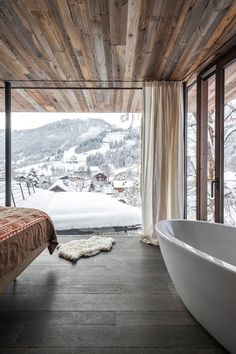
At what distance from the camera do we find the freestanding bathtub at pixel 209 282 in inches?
49.1

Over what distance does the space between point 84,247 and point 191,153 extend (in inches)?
81.9

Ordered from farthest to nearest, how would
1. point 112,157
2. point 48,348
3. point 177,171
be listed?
point 112,157
point 177,171
point 48,348

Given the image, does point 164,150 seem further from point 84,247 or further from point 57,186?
point 57,186

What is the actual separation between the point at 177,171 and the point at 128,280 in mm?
1720

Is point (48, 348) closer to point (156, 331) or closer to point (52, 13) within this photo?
point (156, 331)

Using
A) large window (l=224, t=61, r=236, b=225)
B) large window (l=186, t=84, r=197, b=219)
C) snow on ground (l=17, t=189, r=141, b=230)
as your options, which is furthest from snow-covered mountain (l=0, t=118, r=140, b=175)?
large window (l=224, t=61, r=236, b=225)

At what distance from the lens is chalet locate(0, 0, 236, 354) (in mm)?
1483

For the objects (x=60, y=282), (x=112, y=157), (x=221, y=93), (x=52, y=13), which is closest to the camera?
(x=52, y=13)

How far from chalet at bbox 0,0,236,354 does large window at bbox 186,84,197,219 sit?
2 centimetres

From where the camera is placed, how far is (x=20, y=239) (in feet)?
5.65

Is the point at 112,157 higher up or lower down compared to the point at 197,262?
higher up

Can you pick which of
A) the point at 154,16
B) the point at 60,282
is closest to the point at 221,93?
the point at 154,16

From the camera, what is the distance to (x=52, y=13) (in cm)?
184

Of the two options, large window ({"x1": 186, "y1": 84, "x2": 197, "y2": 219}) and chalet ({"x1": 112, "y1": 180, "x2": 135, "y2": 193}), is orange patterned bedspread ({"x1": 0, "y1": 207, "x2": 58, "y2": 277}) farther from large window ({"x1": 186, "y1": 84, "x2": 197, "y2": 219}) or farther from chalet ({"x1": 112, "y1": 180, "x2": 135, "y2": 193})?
large window ({"x1": 186, "y1": 84, "x2": 197, "y2": 219})
